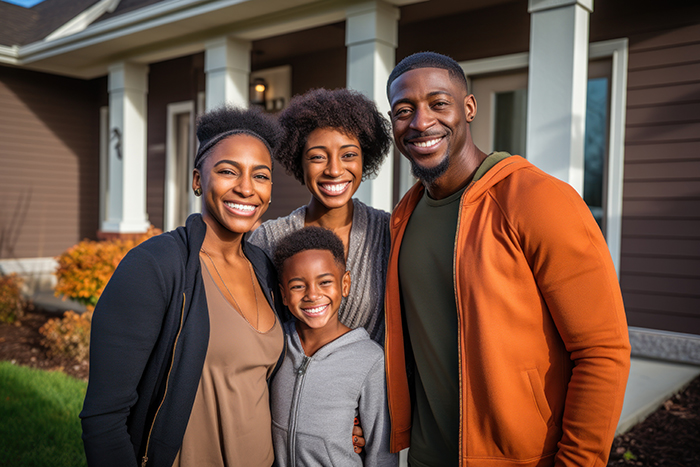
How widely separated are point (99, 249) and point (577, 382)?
5.55 meters

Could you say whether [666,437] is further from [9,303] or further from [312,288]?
[9,303]

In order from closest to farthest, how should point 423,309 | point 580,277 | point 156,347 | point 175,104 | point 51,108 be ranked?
point 580,277
point 156,347
point 423,309
point 175,104
point 51,108

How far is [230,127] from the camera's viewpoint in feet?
6.23

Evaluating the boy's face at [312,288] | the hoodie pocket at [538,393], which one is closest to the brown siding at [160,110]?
the boy's face at [312,288]

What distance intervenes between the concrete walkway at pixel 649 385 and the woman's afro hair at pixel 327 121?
266cm

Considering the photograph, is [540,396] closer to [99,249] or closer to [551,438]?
[551,438]

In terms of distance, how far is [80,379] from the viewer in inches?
194

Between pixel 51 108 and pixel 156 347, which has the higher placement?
pixel 51 108

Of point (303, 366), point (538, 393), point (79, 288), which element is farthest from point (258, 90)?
point (538, 393)

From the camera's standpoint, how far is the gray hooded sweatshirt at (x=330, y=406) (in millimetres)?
1816

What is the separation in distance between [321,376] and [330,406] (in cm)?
11

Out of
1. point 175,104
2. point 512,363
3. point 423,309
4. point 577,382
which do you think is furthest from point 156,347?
point 175,104

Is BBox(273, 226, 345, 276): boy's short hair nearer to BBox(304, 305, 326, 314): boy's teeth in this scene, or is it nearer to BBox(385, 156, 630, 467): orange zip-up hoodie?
BBox(304, 305, 326, 314): boy's teeth

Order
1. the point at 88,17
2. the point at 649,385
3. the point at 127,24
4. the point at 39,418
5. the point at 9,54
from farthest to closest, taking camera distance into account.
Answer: the point at 88,17 → the point at 9,54 → the point at 127,24 → the point at 649,385 → the point at 39,418
